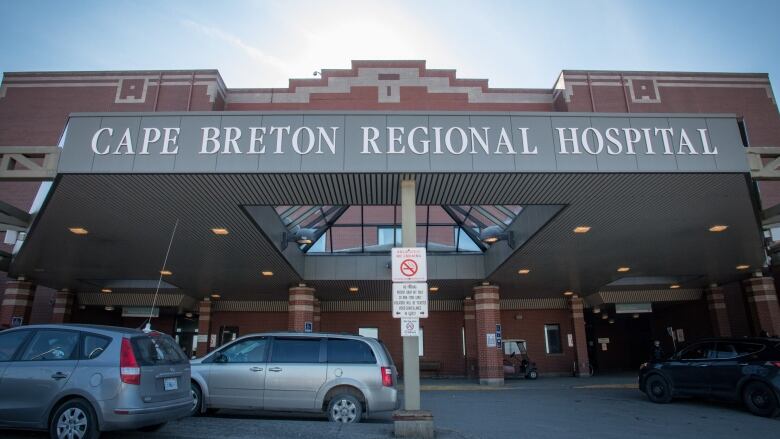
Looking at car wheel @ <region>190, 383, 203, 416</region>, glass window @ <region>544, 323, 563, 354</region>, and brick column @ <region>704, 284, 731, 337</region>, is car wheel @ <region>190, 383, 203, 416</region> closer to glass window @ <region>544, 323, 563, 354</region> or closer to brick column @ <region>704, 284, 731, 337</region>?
glass window @ <region>544, 323, 563, 354</region>

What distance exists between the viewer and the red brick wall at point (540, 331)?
2588cm

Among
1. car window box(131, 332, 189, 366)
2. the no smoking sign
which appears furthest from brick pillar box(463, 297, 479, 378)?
car window box(131, 332, 189, 366)

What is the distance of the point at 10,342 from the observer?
638 centimetres

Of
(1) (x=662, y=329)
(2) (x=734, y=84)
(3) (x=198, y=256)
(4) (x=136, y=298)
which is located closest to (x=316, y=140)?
(3) (x=198, y=256)

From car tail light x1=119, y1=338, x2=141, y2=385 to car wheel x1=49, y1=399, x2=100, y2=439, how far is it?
0.54 meters

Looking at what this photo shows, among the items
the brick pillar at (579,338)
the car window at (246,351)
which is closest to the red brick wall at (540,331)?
the brick pillar at (579,338)

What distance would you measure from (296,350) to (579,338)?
2007 cm

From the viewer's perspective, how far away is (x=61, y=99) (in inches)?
969

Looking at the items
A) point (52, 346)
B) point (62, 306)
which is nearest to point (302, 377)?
point (52, 346)

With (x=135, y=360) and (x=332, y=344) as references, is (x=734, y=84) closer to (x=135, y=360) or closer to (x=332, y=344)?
(x=332, y=344)

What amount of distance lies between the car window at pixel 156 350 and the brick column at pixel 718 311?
83.8ft

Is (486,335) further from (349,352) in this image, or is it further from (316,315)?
(349,352)

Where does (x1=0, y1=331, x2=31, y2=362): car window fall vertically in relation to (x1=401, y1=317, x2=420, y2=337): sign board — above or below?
below

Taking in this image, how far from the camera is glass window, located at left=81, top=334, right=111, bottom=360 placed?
611 centimetres
